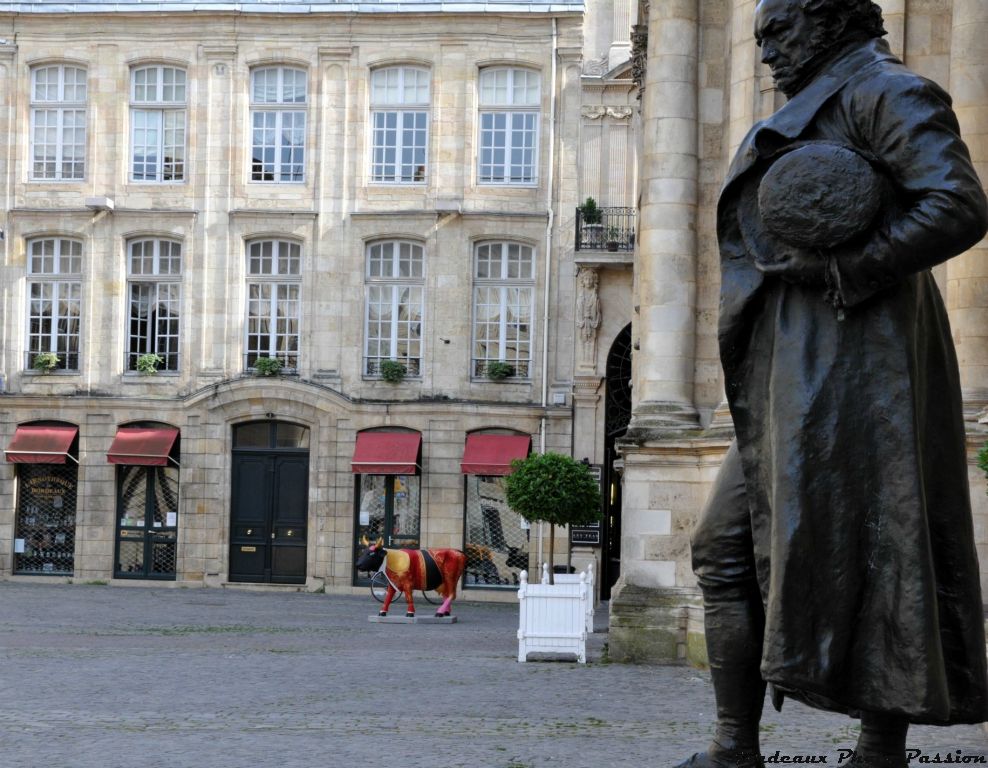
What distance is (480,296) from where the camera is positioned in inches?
1417

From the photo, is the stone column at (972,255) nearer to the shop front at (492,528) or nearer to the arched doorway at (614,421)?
the arched doorway at (614,421)

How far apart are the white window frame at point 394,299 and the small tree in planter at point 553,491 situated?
27.5ft

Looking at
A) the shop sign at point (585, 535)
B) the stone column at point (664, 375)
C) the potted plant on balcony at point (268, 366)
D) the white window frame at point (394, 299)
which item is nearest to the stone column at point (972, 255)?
the stone column at point (664, 375)

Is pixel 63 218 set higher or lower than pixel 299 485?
higher

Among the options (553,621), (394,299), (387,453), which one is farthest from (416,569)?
(394,299)

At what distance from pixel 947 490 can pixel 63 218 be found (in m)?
34.1

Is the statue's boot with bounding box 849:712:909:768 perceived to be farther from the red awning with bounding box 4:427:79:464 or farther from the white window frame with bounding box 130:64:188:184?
the white window frame with bounding box 130:64:188:184

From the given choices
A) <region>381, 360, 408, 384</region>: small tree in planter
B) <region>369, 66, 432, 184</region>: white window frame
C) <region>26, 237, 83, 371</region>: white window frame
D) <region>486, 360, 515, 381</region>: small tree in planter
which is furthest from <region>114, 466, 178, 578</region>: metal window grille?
<region>369, 66, 432, 184</region>: white window frame

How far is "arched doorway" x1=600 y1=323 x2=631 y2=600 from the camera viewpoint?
3416cm

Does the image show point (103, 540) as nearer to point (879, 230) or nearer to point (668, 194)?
point (668, 194)

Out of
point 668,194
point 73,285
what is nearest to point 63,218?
point 73,285

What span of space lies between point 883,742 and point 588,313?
29947 mm

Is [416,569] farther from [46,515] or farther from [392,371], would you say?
[46,515]

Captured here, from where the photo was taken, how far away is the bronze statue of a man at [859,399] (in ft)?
13.7
